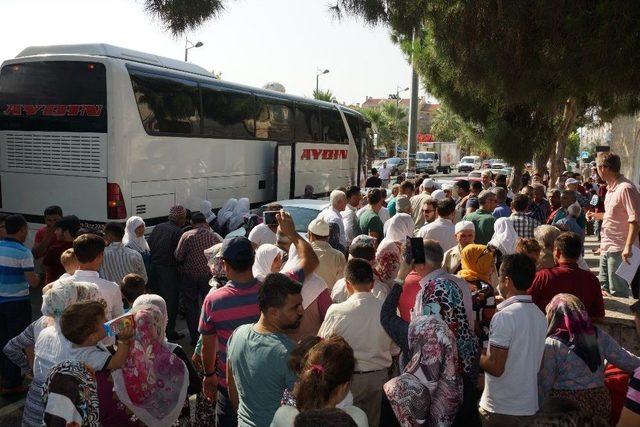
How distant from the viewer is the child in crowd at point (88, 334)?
3367 mm

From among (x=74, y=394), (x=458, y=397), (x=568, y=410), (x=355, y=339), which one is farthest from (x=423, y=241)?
(x=74, y=394)

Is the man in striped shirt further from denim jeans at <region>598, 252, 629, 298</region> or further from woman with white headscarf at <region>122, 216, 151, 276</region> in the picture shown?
denim jeans at <region>598, 252, 629, 298</region>

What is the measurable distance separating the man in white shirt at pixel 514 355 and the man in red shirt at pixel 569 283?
0.90 metres

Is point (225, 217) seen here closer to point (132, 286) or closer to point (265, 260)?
point (132, 286)

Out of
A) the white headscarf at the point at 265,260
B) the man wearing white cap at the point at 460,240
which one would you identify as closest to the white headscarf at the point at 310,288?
the white headscarf at the point at 265,260

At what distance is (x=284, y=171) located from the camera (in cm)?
1562

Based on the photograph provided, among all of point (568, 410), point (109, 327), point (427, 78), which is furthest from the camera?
point (427, 78)

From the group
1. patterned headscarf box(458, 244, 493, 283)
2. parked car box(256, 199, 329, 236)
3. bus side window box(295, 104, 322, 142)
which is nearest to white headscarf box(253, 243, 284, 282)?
patterned headscarf box(458, 244, 493, 283)

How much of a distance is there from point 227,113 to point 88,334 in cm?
1022

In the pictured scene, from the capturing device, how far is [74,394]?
3074 mm

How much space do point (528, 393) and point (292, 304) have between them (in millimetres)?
1588

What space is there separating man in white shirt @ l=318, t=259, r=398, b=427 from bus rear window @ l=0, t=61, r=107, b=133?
7327 millimetres

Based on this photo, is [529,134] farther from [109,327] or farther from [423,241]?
[109,327]

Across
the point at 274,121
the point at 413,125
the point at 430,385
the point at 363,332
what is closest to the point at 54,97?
the point at 274,121
